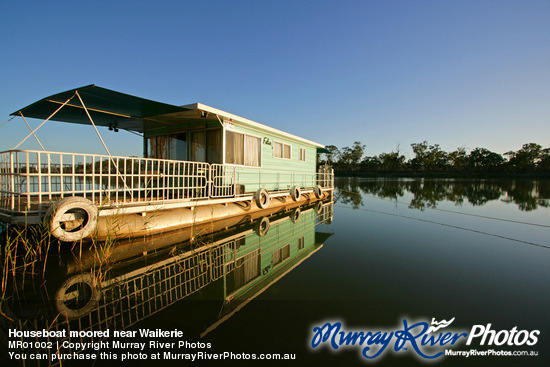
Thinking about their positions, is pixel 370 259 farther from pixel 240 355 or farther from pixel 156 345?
pixel 156 345

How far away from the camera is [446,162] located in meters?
56.8

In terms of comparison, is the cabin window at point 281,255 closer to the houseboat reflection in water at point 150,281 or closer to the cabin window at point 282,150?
the houseboat reflection in water at point 150,281

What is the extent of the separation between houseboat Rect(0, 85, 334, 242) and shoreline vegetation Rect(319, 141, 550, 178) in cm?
4254

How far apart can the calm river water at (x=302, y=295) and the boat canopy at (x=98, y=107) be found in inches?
119

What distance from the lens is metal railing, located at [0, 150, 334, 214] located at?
4.01 metres

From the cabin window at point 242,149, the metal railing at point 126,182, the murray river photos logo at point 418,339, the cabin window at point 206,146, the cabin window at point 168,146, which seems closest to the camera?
the murray river photos logo at point 418,339

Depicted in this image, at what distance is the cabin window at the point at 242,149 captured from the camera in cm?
797

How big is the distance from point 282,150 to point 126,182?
6.27 meters

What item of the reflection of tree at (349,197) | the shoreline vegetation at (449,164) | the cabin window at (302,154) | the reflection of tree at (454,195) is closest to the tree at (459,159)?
the shoreline vegetation at (449,164)

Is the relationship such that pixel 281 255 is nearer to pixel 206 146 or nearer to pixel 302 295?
pixel 302 295

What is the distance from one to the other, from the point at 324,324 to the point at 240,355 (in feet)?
2.92

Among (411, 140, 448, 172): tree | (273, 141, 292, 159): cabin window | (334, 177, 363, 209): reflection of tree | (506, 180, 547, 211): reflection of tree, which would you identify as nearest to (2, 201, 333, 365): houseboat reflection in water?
(273, 141, 292, 159): cabin window

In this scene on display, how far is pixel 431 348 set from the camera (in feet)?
7.02

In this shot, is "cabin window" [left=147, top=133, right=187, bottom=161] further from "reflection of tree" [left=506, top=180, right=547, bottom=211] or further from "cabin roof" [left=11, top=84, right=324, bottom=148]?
"reflection of tree" [left=506, top=180, right=547, bottom=211]
